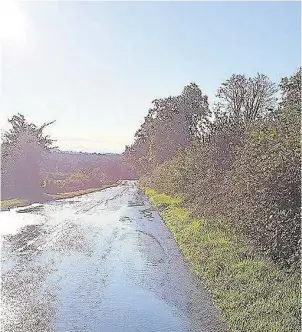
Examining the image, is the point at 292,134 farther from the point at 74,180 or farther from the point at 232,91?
the point at 74,180

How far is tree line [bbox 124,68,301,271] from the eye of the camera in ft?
35.5

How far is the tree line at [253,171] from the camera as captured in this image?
35.5 ft

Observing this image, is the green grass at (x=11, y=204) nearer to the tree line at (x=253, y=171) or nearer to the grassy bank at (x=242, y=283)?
the tree line at (x=253, y=171)

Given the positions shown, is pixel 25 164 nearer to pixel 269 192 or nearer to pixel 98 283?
pixel 98 283

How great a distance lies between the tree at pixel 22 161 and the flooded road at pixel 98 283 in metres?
19.0

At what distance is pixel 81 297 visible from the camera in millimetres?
10430

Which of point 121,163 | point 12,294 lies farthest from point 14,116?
point 121,163

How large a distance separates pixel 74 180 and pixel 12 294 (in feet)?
160

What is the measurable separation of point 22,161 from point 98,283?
101 feet

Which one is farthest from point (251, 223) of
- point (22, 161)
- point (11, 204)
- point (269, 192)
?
point (22, 161)

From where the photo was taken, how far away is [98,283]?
1164 centimetres

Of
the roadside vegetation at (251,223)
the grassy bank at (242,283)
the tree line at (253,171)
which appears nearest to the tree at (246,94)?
the tree line at (253,171)

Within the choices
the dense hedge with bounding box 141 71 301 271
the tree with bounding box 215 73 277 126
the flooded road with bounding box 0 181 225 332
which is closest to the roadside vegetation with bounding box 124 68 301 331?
the dense hedge with bounding box 141 71 301 271

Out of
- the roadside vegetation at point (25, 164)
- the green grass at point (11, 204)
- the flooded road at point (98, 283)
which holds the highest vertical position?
the roadside vegetation at point (25, 164)
